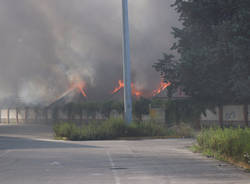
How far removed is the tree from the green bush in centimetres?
830

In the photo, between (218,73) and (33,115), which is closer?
(218,73)

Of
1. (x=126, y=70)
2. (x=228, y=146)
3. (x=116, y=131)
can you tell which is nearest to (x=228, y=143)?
(x=228, y=146)

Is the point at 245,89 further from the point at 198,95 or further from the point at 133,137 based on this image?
the point at 133,137

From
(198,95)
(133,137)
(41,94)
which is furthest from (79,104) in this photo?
(133,137)

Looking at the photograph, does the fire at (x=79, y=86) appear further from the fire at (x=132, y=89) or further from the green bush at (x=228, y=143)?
the green bush at (x=228, y=143)

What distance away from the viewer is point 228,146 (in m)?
11.8

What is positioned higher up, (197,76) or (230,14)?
(230,14)

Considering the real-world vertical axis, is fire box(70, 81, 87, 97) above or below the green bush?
above

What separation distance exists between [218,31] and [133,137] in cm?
706

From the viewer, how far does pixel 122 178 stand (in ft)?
29.2

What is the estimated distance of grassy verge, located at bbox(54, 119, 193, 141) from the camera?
22.2 m

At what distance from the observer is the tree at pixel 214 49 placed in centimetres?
2108

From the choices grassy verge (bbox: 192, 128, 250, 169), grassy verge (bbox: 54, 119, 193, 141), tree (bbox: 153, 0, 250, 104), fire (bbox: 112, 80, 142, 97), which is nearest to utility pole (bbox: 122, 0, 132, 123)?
grassy verge (bbox: 54, 119, 193, 141)

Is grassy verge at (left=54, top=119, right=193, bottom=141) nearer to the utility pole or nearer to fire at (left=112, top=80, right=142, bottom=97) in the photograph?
the utility pole
